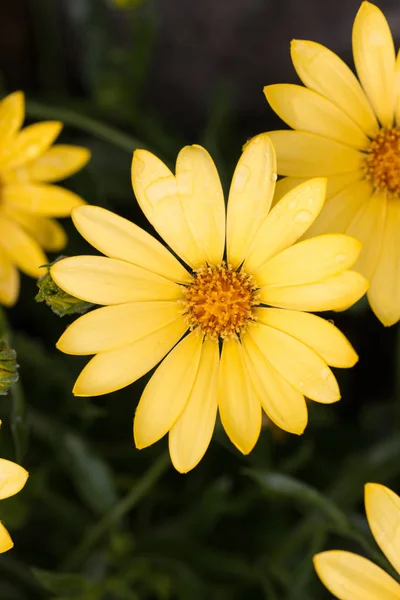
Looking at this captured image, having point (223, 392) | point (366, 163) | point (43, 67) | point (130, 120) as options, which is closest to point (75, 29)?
point (43, 67)

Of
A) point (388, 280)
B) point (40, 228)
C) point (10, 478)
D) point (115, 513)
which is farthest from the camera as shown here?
point (40, 228)

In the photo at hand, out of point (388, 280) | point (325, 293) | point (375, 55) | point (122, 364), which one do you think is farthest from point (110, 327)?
point (375, 55)

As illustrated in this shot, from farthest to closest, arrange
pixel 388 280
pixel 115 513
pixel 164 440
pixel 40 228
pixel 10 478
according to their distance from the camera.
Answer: pixel 164 440 → pixel 40 228 → pixel 115 513 → pixel 388 280 → pixel 10 478

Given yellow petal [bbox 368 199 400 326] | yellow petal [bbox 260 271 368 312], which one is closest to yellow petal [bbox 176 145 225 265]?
yellow petal [bbox 260 271 368 312]

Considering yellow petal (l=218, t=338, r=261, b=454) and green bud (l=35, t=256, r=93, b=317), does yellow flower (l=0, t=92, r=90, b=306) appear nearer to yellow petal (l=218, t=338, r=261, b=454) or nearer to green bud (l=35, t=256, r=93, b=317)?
green bud (l=35, t=256, r=93, b=317)

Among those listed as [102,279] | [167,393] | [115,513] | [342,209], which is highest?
[342,209]

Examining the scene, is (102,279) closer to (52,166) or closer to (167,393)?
(167,393)

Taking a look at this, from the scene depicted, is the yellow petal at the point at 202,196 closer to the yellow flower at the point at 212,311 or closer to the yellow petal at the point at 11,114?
the yellow flower at the point at 212,311

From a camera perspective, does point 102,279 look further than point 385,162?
No
